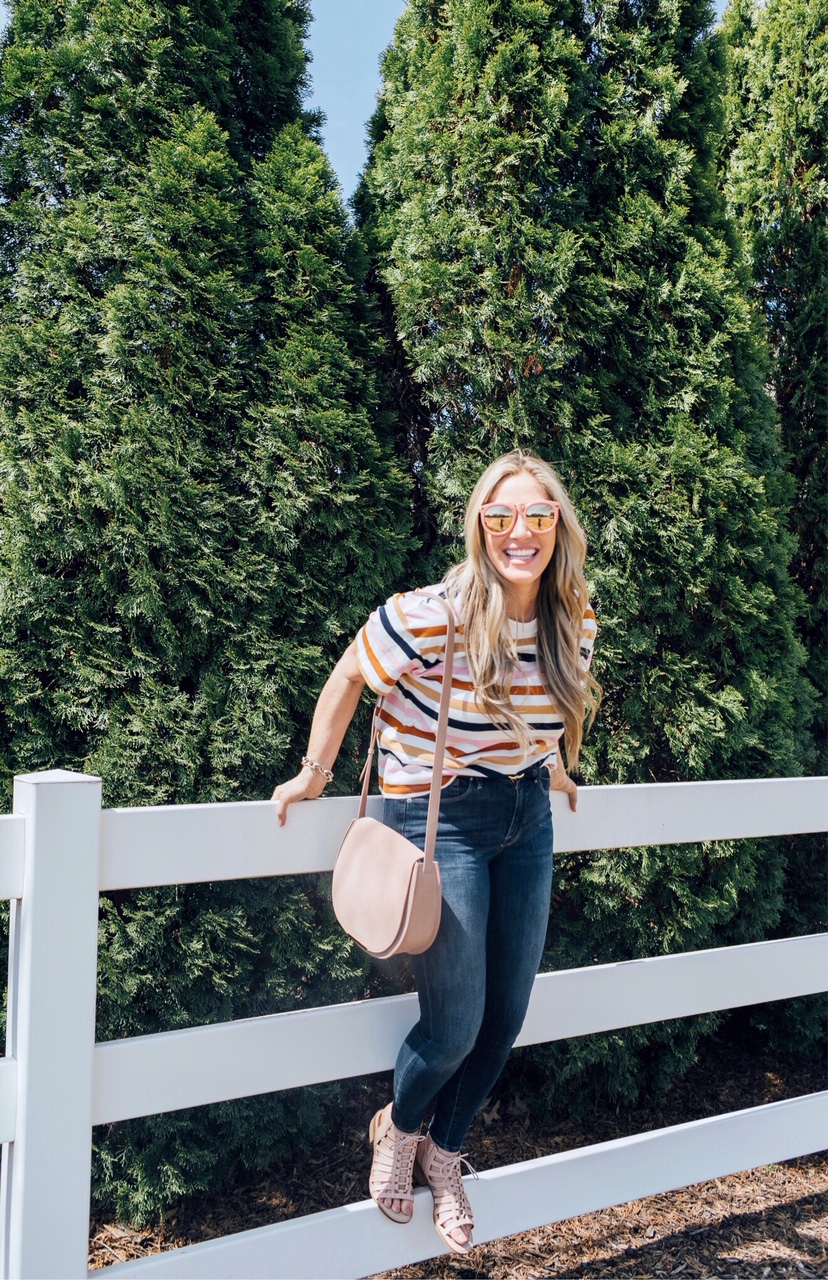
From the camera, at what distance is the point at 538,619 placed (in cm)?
215

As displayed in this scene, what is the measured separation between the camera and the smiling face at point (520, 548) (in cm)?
207

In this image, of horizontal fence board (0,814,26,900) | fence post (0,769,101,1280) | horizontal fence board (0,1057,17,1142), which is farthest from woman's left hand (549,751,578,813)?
horizontal fence board (0,1057,17,1142)

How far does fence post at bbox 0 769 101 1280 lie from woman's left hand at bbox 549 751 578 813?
112 cm

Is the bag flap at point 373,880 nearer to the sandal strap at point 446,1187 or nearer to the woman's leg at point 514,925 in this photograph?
the woman's leg at point 514,925

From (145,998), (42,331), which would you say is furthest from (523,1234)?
(42,331)

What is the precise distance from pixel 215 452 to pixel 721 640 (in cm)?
180

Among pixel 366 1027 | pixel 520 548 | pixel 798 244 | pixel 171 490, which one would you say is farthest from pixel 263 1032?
pixel 798 244

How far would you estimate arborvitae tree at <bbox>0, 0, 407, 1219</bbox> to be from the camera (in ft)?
8.86

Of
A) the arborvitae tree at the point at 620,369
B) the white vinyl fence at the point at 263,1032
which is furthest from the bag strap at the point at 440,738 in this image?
the arborvitae tree at the point at 620,369

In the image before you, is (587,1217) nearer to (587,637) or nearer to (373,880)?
(373,880)

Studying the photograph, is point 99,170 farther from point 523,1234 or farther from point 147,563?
point 523,1234

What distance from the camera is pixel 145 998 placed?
2.73 m

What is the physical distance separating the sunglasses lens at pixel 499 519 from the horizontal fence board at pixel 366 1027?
1160mm

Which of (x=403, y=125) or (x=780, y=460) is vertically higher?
(x=403, y=125)
